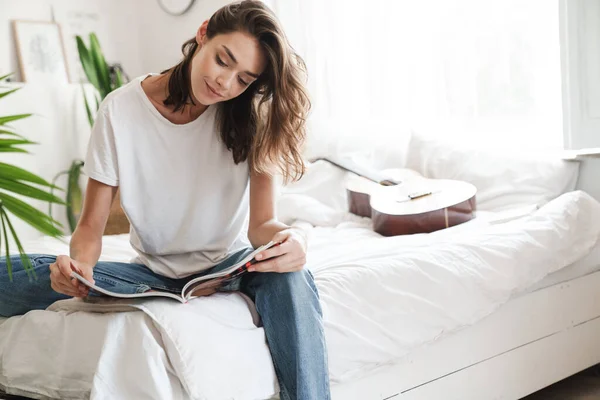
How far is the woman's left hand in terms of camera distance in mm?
1341

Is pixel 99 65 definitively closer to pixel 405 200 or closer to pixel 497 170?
pixel 405 200

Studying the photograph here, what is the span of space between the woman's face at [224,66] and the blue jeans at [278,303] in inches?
14.0

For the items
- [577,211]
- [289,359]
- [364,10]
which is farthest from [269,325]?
[364,10]

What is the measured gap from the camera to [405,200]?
2365 millimetres

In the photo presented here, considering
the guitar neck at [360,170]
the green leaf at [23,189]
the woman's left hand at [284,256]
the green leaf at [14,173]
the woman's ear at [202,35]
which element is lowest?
the guitar neck at [360,170]

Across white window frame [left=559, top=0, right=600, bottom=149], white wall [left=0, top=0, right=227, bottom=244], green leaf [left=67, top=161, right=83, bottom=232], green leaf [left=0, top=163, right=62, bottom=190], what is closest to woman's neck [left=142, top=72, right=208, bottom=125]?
green leaf [left=0, top=163, right=62, bottom=190]

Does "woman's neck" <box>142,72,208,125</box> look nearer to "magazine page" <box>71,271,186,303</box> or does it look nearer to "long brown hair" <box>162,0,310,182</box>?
"long brown hair" <box>162,0,310,182</box>

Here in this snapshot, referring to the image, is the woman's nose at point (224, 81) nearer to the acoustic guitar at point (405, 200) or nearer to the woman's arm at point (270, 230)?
the woman's arm at point (270, 230)

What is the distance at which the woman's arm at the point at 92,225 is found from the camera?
1409 mm

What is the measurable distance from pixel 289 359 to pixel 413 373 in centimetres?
42

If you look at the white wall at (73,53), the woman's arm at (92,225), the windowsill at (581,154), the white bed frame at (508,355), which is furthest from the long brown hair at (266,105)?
the white wall at (73,53)

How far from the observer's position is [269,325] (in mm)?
1390

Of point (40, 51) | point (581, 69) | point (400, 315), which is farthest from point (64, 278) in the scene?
point (40, 51)

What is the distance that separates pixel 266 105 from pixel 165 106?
0.69ft
